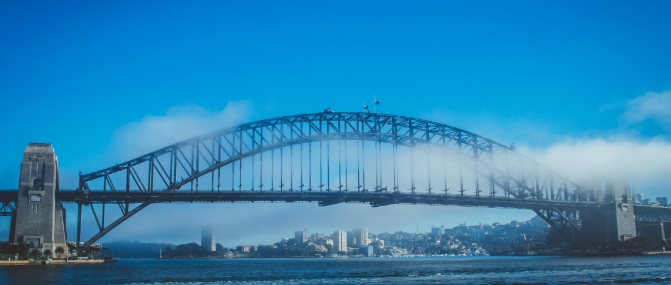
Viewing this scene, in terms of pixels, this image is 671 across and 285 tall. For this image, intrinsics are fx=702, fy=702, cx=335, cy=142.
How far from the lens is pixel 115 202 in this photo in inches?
3307

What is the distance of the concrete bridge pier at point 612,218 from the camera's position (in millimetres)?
119812

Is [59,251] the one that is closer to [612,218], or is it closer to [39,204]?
[39,204]

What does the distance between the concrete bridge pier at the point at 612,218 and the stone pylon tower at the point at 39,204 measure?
86985 millimetres

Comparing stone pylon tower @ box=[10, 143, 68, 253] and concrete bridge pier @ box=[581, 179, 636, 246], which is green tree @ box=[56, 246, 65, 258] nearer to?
stone pylon tower @ box=[10, 143, 68, 253]

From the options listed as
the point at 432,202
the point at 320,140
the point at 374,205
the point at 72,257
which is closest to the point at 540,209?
the point at 432,202

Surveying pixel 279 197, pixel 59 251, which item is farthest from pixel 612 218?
pixel 59 251

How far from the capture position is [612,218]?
120312mm

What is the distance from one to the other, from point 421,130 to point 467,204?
13.0 metres

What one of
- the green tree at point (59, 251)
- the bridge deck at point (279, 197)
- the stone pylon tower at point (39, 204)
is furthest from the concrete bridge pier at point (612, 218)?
the stone pylon tower at point (39, 204)

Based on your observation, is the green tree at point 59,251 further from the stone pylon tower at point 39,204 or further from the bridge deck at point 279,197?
the bridge deck at point 279,197

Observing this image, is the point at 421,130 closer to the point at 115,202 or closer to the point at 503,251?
the point at 115,202

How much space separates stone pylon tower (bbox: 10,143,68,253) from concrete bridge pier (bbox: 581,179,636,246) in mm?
86985

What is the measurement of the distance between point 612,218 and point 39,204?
91.0 meters

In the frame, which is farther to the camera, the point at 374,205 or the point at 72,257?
the point at 374,205
